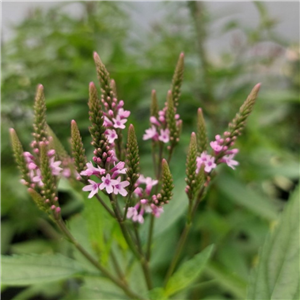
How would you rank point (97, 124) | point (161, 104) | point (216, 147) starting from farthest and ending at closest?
point (161, 104), point (216, 147), point (97, 124)

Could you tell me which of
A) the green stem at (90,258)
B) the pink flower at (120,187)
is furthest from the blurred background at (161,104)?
the pink flower at (120,187)

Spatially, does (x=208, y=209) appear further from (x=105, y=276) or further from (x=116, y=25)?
(x=116, y=25)

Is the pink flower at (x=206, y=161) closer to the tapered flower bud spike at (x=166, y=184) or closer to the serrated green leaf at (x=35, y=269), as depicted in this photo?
the tapered flower bud spike at (x=166, y=184)

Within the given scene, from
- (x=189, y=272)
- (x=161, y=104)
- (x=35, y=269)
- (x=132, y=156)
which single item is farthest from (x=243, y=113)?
(x=161, y=104)

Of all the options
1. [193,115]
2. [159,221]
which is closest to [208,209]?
Result: [193,115]

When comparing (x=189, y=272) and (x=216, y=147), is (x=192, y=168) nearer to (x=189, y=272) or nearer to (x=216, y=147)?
(x=216, y=147)

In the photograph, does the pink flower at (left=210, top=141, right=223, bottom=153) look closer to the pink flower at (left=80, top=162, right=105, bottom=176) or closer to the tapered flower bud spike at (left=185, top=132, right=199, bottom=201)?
the tapered flower bud spike at (left=185, top=132, right=199, bottom=201)

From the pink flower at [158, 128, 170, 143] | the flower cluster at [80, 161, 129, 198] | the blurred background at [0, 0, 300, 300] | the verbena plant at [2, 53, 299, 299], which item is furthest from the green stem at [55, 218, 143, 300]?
the blurred background at [0, 0, 300, 300]
